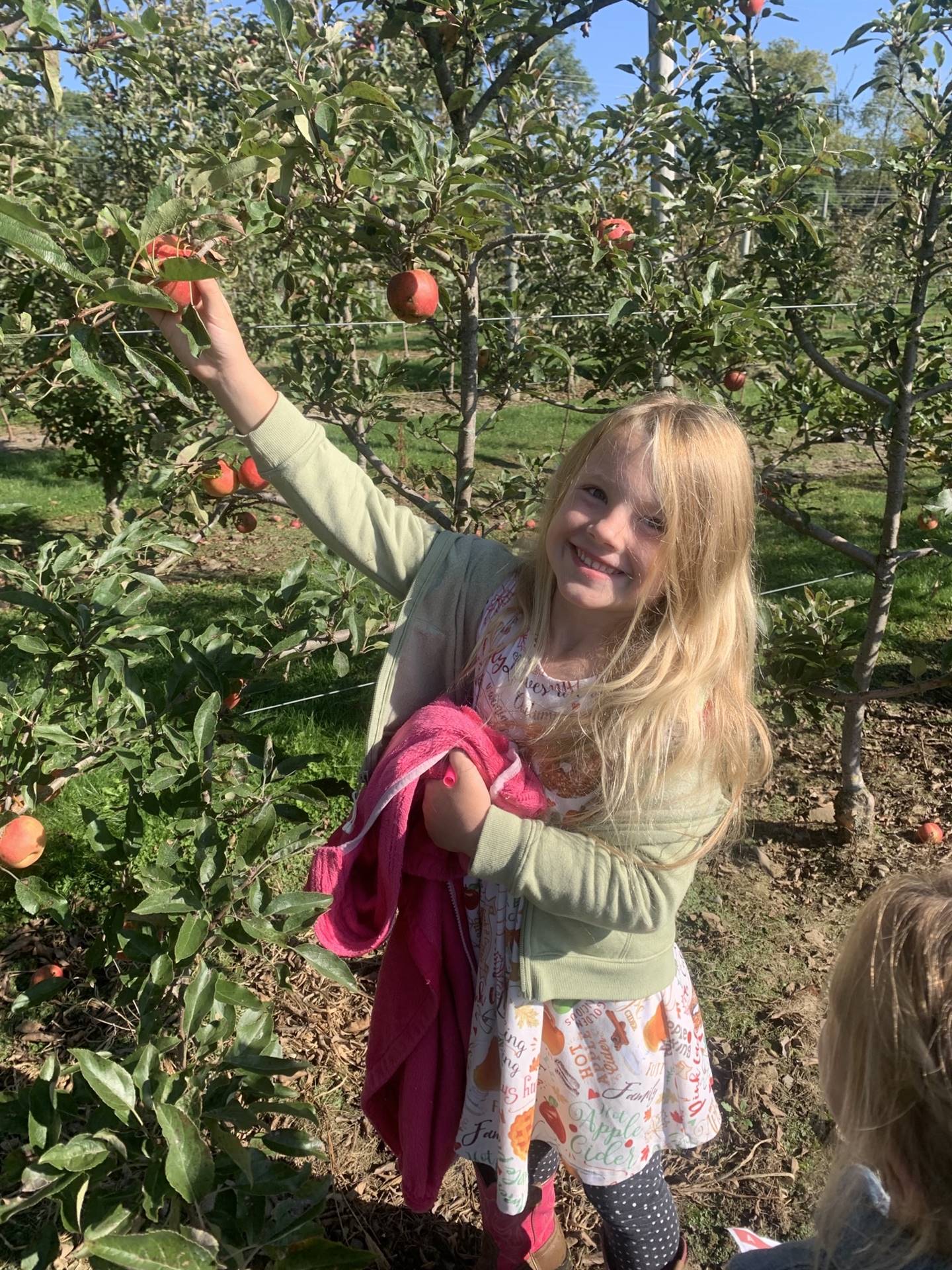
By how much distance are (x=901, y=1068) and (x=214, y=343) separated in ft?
3.57

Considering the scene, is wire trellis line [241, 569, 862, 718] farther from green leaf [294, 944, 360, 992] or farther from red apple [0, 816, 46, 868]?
green leaf [294, 944, 360, 992]

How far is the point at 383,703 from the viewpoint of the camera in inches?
52.5

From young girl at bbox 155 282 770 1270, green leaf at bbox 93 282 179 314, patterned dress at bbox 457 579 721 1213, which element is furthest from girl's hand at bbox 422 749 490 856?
green leaf at bbox 93 282 179 314

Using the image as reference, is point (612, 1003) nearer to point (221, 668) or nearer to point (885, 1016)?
point (885, 1016)

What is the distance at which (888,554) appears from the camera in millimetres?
2678

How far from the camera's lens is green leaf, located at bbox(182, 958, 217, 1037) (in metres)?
1.14

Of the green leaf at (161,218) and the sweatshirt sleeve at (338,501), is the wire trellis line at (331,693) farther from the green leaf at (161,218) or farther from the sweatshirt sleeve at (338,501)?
the green leaf at (161,218)

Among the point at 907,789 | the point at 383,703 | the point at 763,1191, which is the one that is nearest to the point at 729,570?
the point at 383,703

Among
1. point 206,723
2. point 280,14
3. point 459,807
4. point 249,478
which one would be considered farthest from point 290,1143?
point 249,478

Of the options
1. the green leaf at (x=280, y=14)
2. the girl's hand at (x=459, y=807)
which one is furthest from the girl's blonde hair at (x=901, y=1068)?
the green leaf at (x=280, y=14)

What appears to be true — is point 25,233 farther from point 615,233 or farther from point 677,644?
point 615,233

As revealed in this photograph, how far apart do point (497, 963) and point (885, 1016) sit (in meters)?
0.61

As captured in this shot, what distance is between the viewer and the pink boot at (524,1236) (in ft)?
4.99

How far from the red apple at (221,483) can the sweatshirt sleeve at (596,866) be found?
5.62 ft
